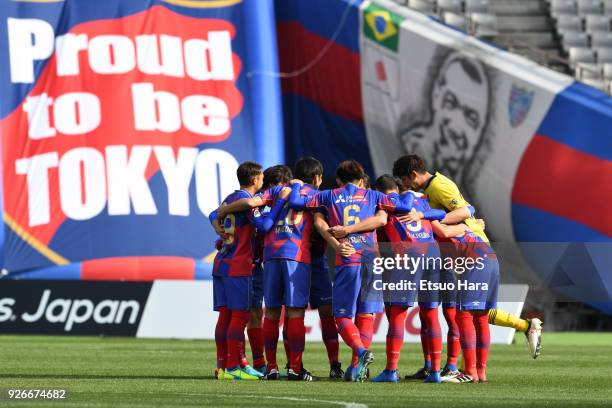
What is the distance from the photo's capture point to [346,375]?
10617 mm

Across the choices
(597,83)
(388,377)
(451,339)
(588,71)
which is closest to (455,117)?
(588,71)

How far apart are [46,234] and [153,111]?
3.03 m

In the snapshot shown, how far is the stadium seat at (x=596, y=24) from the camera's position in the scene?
90.8ft

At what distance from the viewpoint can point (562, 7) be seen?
27953 mm

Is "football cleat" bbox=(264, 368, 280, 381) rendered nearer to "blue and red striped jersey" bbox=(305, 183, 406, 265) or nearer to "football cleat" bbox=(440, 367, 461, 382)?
"blue and red striped jersey" bbox=(305, 183, 406, 265)

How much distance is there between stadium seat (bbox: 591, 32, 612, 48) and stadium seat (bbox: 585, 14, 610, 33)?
10.9 inches

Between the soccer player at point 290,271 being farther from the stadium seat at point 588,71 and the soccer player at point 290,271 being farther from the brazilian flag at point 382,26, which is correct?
the stadium seat at point 588,71

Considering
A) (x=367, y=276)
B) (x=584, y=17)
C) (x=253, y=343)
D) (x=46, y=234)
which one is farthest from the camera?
(x=584, y=17)

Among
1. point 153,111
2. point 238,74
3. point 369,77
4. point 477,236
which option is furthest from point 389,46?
point 477,236

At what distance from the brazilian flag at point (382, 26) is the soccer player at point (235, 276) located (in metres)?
13.5

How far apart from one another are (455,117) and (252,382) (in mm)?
13996

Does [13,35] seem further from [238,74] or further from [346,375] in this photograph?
[346,375]

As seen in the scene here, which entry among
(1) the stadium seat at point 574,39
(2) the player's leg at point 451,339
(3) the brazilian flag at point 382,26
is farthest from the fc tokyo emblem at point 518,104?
(2) the player's leg at point 451,339

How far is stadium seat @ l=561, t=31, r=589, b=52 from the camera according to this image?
88.9ft
